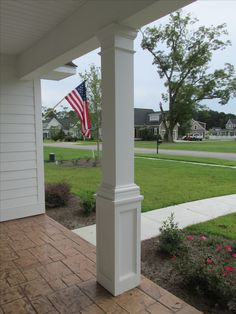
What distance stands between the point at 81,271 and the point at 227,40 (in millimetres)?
32154

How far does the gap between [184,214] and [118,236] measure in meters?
2.64

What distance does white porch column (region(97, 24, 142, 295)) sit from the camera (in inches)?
83.0

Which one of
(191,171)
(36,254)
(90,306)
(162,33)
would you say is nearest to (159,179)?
(191,171)

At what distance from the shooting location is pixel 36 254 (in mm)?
3080

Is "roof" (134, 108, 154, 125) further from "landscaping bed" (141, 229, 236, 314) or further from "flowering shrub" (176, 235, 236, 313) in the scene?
"flowering shrub" (176, 235, 236, 313)

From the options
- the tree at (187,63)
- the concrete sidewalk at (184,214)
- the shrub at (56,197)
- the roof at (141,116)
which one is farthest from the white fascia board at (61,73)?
the roof at (141,116)

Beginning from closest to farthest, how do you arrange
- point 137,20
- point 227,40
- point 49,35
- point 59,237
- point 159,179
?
point 137,20, point 49,35, point 59,237, point 159,179, point 227,40

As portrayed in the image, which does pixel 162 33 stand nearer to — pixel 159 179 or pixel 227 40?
pixel 227 40

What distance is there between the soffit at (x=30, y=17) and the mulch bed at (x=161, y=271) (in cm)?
276

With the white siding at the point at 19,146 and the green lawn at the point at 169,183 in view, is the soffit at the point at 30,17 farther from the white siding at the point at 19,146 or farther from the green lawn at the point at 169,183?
the green lawn at the point at 169,183

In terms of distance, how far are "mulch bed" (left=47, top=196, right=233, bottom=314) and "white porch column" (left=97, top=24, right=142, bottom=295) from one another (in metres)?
0.42

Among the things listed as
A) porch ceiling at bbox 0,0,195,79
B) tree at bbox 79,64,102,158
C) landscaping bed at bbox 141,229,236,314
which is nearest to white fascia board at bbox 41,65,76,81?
porch ceiling at bbox 0,0,195,79

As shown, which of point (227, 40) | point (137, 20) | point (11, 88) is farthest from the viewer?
point (227, 40)

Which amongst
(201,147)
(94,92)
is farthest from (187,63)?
(94,92)
